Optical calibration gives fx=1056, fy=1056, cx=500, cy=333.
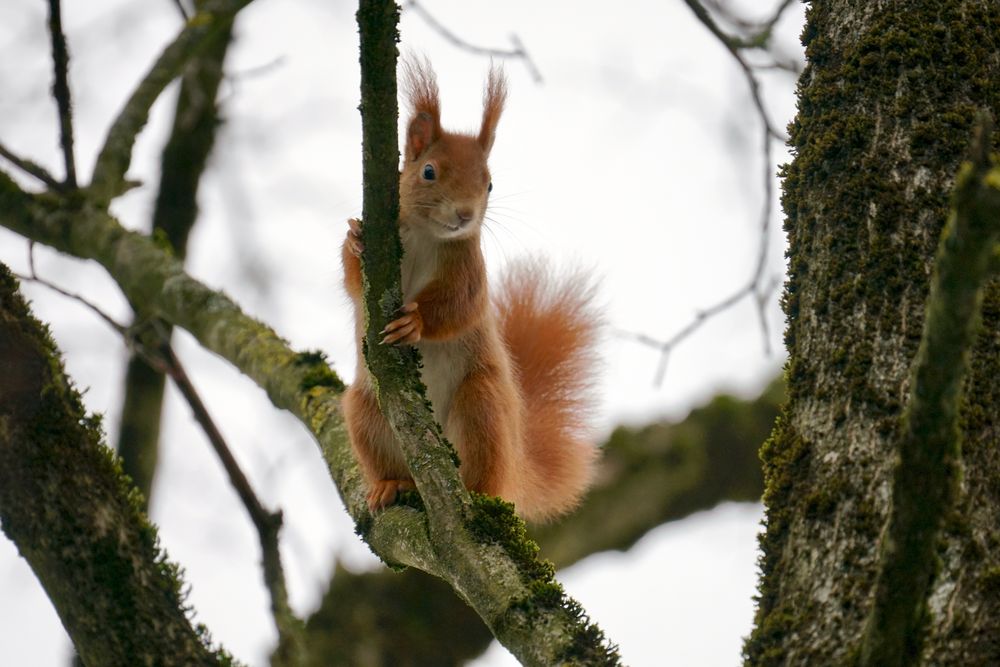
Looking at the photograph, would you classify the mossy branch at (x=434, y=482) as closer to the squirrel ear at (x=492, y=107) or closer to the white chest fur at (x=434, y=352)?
the white chest fur at (x=434, y=352)

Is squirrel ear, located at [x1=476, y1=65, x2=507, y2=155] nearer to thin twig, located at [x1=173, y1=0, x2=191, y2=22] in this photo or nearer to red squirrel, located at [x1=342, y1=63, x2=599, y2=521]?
red squirrel, located at [x1=342, y1=63, x2=599, y2=521]

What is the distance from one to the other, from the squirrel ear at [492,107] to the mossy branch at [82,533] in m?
1.78

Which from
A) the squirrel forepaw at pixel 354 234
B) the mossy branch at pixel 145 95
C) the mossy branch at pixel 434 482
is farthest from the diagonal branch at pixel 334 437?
the squirrel forepaw at pixel 354 234

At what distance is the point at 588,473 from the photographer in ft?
13.1

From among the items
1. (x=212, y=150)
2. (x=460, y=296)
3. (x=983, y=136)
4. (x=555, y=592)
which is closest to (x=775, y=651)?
(x=555, y=592)

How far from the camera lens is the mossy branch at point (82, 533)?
1.83m

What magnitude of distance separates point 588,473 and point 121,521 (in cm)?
230

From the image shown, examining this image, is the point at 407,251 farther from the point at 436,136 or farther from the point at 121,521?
the point at 121,521

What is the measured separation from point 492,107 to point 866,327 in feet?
6.15

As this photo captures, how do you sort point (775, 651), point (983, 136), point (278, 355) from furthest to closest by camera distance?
point (278, 355)
point (775, 651)
point (983, 136)

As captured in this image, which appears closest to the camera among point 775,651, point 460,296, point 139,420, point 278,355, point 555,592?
point 775,651

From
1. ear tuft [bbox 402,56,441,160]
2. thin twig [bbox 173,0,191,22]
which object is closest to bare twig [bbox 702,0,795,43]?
ear tuft [bbox 402,56,441,160]

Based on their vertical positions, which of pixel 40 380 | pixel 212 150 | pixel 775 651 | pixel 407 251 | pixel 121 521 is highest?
pixel 212 150

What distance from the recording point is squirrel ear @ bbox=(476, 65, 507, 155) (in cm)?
338
